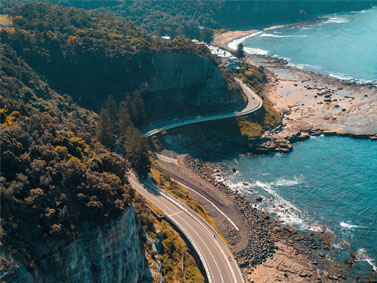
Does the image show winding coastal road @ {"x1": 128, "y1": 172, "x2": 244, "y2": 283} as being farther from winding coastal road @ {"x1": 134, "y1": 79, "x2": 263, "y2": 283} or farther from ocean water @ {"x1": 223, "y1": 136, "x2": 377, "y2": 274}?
ocean water @ {"x1": 223, "y1": 136, "x2": 377, "y2": 274}

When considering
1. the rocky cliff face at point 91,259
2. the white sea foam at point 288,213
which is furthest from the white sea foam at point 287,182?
the rocky cliff face at point 91,259

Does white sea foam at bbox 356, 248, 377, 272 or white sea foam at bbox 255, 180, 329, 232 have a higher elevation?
white sea foam at bbox 255, 180, 329, 232

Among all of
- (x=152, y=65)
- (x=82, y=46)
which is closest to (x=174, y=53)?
(x=152, y=65)

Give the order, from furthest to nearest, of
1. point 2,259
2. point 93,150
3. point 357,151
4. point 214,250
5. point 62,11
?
point 62,11
point 357,151
point 214,250
point 93,150
point 2,259

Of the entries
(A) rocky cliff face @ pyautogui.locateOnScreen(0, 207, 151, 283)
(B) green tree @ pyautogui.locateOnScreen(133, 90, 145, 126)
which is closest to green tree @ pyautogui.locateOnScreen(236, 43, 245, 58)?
(B) green tree @ pyautogui.locateOnScreen(133, 90, 145, 126)

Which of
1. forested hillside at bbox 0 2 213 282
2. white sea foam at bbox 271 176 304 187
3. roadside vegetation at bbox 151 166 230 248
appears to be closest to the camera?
forested hillside at bbox 0 2 213 282

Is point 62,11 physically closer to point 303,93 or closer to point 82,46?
point 82,46
